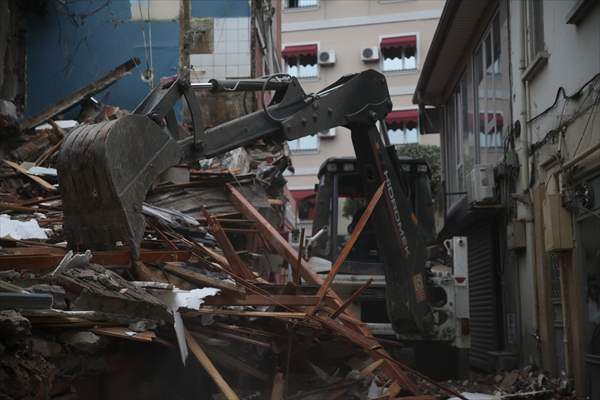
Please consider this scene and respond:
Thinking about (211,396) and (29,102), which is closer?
(211,396)

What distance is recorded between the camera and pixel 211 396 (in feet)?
18.4

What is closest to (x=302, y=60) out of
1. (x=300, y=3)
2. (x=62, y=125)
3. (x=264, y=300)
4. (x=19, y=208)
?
(x=300, y=3)

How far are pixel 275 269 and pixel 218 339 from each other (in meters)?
3.88

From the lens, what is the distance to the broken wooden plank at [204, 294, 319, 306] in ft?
18.4

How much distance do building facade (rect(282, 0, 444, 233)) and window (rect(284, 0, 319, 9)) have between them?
76 millimetres

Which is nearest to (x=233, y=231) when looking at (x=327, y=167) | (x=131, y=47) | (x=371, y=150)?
(x=371, y=150)

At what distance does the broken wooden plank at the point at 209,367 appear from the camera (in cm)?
498

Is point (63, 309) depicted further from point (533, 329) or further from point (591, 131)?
point (533, 329)

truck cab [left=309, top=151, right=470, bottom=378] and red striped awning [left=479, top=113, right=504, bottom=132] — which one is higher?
red striped awning [left=479, top=113, right=504, bottom=132]

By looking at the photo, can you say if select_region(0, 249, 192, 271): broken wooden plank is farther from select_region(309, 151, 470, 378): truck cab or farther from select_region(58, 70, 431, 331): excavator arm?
select_region(309, 151, 470, 378): truck cab

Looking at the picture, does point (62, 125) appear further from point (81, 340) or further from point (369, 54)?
point (369, 54)

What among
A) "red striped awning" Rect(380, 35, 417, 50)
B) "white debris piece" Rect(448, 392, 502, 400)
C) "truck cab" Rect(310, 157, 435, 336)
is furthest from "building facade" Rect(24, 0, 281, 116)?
"red striped awning" Rect(380, 35, 417, 50)

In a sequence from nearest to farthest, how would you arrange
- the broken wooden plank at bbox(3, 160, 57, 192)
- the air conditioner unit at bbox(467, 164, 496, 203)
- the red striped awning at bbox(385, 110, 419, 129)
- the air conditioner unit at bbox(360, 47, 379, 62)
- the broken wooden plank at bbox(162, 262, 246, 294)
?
1. the broken wooden plank at bbox(162, 262, 246, 294)
2. the broken wooden plank at bbox(3, 160, 57, 192)
3. the air conditioner unit at bbox(467, 164, 496, 203)
4. the red striped awning at bbox(385, 110, 419, 129)
5. the air conditioner unit at bbox(360, 47, 379, 62)

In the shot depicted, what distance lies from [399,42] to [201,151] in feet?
87.4
